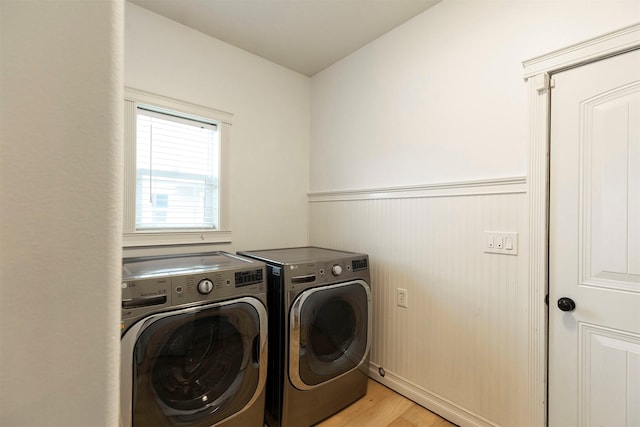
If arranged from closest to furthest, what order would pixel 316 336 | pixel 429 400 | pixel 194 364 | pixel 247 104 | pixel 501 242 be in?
1. pixel 194 364
2. pixel 501 242
3. pixel 316 336
4. pixel 429 400
5. pixel 247 104

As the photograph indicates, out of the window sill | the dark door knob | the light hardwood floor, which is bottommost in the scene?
the light hardwood floor

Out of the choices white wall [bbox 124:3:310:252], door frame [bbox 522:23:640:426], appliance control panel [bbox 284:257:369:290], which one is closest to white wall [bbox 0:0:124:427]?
appliance control panel [bbox 284:257:369:290]

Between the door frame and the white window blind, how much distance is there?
207 centimetres

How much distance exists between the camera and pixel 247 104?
244 cm

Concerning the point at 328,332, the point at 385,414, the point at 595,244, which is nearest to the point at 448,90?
the point at 595,244

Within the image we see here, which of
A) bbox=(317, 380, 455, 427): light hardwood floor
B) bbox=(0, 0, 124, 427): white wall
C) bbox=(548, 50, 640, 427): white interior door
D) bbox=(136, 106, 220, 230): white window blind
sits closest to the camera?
bbox=(0, 0, 124, 427): white wall

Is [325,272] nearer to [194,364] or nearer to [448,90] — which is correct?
[194,364]

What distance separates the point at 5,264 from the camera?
0.29 metres

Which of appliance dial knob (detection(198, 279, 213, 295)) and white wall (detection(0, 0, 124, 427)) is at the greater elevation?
white wall (detection(0, 0, 124, 427))

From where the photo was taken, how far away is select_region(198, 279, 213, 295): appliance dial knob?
138cm

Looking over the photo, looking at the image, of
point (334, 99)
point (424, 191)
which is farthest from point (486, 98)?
point (334, 99)

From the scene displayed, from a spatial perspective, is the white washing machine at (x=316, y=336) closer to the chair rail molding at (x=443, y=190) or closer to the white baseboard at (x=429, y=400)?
the white baseboard at (x=429, y=400)

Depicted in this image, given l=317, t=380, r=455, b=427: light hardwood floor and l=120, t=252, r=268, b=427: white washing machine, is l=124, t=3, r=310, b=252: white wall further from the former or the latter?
l=317, t=380, r=455, b=427: light hardwood floor

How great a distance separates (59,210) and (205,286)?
1.17 metres
